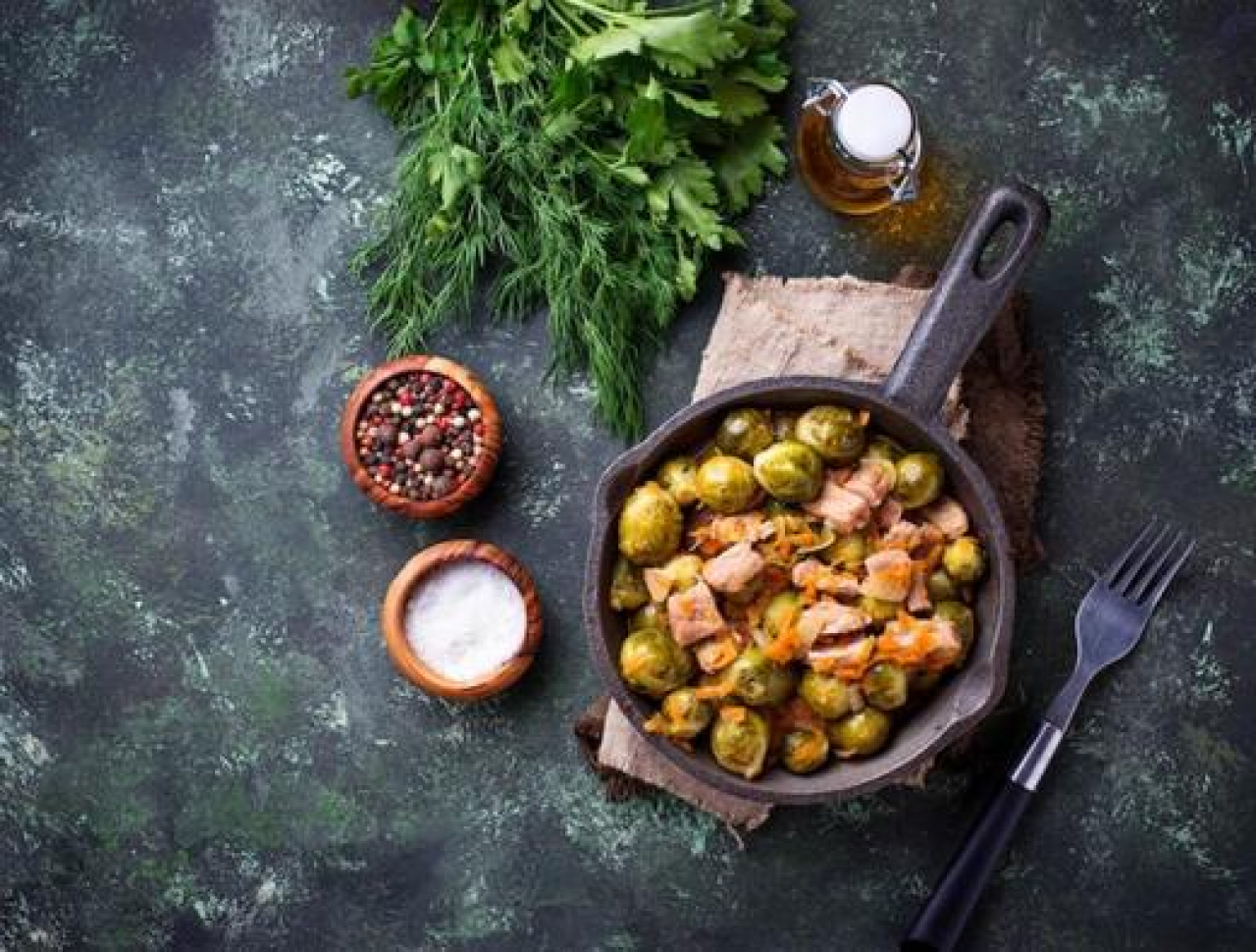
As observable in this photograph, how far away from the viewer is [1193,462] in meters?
4.04

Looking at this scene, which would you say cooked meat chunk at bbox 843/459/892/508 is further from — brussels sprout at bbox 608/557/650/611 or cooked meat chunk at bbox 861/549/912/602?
brussels sprout at bbox 608/557/650/611

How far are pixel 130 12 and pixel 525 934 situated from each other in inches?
108

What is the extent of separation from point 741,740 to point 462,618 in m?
0.86

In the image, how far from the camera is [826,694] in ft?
11.7

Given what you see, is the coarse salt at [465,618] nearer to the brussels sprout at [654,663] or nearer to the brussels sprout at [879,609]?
the brussels sprout at [654,663]

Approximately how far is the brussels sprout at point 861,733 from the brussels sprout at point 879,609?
22 cm

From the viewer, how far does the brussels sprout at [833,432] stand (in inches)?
141

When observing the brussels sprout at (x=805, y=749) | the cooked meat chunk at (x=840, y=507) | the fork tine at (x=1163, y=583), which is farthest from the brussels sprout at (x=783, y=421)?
the fork tine at (x=1163, y=583)

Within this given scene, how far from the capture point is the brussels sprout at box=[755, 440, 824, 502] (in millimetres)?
3582

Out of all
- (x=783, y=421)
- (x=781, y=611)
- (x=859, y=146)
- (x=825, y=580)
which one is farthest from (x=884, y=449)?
(x=859, y=146)

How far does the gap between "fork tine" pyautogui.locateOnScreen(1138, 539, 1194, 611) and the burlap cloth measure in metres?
0.32

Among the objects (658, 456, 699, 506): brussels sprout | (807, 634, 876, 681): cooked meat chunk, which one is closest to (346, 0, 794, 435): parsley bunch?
(658, 456, 699, 506): brussels sprout

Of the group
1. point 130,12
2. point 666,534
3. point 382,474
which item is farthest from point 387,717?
point 130,12

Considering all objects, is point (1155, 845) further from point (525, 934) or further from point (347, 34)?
point (347, 34)
